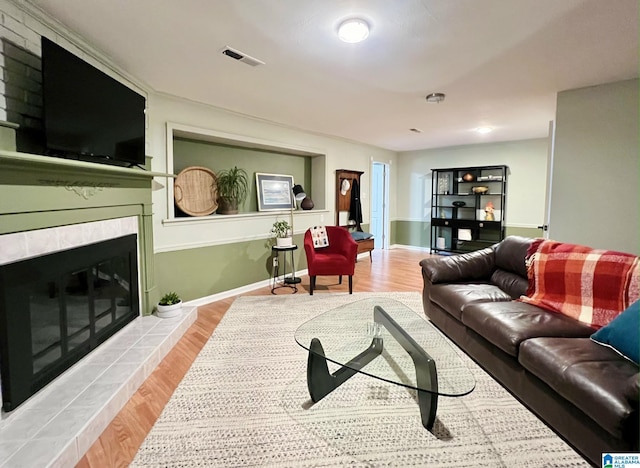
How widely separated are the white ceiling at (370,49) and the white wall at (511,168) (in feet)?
7.99

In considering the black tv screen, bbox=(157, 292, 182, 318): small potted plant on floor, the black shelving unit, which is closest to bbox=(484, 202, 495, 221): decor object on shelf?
the black shelving unit

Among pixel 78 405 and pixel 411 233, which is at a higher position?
pixel 411 233

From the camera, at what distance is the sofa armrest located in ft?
9.76

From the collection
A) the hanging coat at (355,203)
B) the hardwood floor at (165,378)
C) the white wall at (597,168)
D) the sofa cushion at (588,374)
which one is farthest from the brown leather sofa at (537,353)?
the hanging coat at (355,203)

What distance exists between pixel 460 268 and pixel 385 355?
153cm

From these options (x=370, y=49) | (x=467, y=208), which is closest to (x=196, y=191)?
(x=370, y=49)

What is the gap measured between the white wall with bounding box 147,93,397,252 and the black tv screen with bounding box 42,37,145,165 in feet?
2.06

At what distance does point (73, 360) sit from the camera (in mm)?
2023

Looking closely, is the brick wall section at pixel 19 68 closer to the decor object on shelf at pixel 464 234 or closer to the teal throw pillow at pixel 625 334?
the teal throw pillow at pixel 625 334

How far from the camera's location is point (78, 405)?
5.51 ft

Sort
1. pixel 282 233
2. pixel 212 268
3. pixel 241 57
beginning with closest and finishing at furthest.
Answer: pixel 241 57
pixel 212 268
pixel 282 233

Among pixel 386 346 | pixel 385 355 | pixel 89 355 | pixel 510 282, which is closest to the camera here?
pixel 385 355

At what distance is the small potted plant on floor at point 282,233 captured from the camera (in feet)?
13.7

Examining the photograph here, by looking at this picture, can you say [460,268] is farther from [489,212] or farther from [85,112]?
[489,212]
